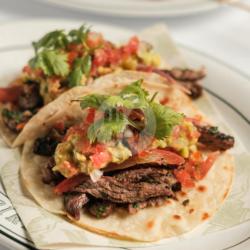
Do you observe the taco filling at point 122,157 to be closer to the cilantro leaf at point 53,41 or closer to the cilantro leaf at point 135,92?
the cilantro leaf at point 135,92

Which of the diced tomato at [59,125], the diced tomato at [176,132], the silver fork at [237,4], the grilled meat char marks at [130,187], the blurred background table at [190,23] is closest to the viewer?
the grilled meat char marks at [130,187]

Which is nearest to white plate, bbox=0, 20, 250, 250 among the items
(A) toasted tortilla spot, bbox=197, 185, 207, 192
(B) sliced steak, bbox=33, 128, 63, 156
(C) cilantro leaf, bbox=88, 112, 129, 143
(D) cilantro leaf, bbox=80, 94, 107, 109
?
(B) sliced steak, bbox=33, 128, 63, 156

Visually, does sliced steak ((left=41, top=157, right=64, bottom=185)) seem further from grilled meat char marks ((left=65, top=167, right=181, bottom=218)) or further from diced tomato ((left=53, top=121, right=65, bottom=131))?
diced tomato ((left=53, top=121, right=65, bottom=131))

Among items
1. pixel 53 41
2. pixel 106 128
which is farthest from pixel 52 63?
pixel 106 128

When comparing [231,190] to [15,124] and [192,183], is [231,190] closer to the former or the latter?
[192,183]

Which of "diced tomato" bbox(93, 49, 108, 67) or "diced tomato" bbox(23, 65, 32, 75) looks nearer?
"diced tomato" bbox(93, 49, 108, 67)

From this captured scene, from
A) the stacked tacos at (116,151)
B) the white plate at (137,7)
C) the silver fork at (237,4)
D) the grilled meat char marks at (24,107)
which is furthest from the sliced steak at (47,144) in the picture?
the silver fork at (237,4)
